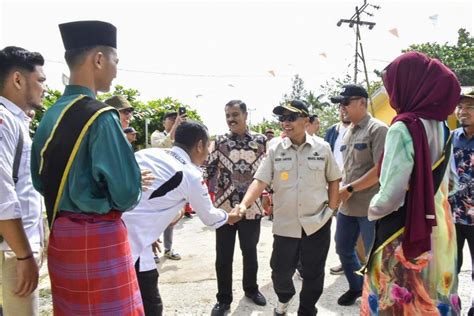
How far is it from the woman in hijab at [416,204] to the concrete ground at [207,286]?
169cm

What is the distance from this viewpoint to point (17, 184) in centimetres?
203

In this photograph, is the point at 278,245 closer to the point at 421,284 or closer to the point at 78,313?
the point at 421,284

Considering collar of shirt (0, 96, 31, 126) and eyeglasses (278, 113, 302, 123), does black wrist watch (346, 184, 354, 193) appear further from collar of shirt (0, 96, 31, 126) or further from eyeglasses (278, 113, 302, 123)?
collar of shirt (0, 96, 31, 126)

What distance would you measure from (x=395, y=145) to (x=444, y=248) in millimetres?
610

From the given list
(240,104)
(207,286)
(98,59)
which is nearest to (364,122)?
(240,104)

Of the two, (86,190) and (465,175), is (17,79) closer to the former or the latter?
(86,190)

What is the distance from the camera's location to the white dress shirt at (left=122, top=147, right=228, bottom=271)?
8.03 ft

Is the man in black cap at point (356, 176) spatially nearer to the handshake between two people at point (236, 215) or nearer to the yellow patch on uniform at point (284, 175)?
the yellow patch on uniform at point (284, 175)

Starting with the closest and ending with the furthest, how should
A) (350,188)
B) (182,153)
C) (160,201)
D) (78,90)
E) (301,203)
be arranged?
(78,90) < (160,201) < (182,153) < (301,203) < (350,188)

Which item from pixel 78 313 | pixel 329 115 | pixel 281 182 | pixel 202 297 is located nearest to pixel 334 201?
pixel 281 182

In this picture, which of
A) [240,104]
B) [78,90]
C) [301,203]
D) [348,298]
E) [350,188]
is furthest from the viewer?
[240,104]

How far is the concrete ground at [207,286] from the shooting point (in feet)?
12.1

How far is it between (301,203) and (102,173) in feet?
6.64

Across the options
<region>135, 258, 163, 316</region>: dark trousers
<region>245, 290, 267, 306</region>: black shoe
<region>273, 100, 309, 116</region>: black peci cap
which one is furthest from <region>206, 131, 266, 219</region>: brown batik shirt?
<region>135, 258, 163, 316</region>: dark trousers
